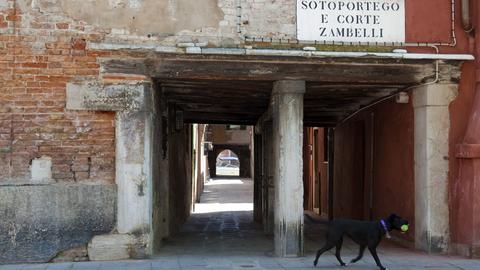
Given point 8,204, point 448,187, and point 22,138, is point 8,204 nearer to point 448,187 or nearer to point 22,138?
point 22,138

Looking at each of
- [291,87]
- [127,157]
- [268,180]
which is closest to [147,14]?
[127,157]

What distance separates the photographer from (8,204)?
8.53 meters

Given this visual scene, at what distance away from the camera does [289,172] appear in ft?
30.2

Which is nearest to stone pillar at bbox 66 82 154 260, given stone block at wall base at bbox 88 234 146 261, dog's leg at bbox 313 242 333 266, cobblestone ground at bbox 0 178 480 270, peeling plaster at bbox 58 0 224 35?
stone block at wall base at bbox 88 234 146 261

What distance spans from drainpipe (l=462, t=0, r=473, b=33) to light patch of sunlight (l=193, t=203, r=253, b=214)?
39.8 ft

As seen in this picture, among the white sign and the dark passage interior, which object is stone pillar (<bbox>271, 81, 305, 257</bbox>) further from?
the white sign

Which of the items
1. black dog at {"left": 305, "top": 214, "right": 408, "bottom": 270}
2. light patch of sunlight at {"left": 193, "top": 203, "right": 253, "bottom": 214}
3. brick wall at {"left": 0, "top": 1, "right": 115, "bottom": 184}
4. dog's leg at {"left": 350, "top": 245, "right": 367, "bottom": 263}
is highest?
brick wall at {"left": 0, "top": 1, "right": 115, "bottom": 184}

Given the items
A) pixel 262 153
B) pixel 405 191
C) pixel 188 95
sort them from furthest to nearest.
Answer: pixel 262 153 < pixel 188 95 < pixel 405 191

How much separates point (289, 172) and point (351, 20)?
2562mm

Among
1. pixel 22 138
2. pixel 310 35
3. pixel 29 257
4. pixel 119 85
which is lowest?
pixel 29 257

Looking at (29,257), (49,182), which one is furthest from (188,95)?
(29,257)

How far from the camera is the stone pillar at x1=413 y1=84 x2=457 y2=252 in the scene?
9430 mm

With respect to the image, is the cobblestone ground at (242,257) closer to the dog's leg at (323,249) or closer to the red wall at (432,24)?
the dog's leg at (323,249)

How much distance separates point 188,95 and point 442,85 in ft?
15.6
